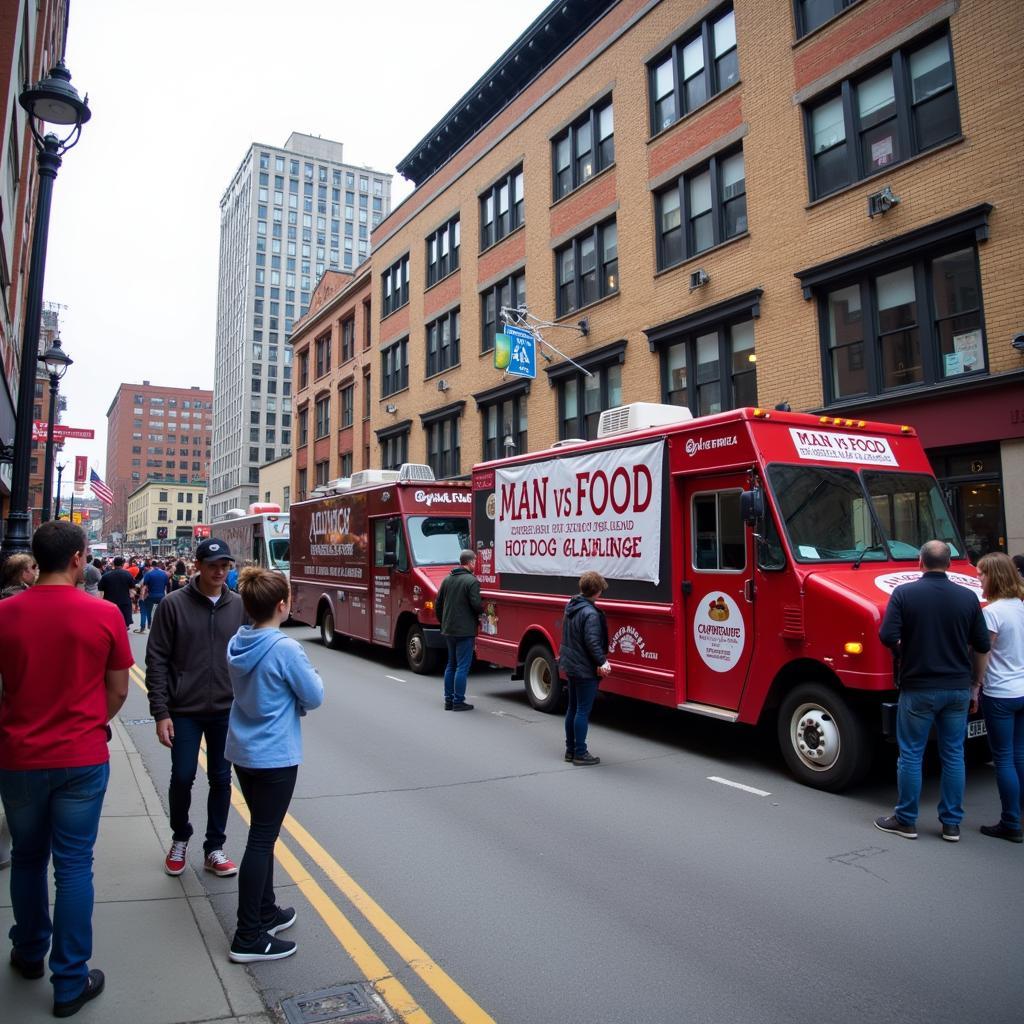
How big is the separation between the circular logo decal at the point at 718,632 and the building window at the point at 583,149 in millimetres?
15939

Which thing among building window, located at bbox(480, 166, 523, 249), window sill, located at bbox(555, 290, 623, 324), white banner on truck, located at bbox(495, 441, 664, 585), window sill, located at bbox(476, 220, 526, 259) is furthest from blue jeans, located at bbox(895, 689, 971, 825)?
building window, located at bbox(480, 166, 523, 249)

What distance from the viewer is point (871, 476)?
730cm

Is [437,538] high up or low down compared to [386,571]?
up

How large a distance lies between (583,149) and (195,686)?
797 inches

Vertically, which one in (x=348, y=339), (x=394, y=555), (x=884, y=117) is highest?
(x=348, y=339)

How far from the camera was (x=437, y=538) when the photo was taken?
43.7 ft

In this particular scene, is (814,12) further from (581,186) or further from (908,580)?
(908,580)

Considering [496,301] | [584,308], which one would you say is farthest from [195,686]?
[496,301]

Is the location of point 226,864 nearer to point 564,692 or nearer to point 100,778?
point 100,778

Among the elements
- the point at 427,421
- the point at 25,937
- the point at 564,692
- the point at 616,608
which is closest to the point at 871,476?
the point at 616,608

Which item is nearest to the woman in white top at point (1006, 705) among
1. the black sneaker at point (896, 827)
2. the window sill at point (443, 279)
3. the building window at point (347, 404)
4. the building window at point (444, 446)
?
the black sneaker at point (896, 827)

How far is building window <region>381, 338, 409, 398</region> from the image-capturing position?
30.2 meters

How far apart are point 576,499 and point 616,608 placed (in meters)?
1.49

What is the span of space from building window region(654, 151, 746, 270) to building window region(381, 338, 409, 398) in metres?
13.9
